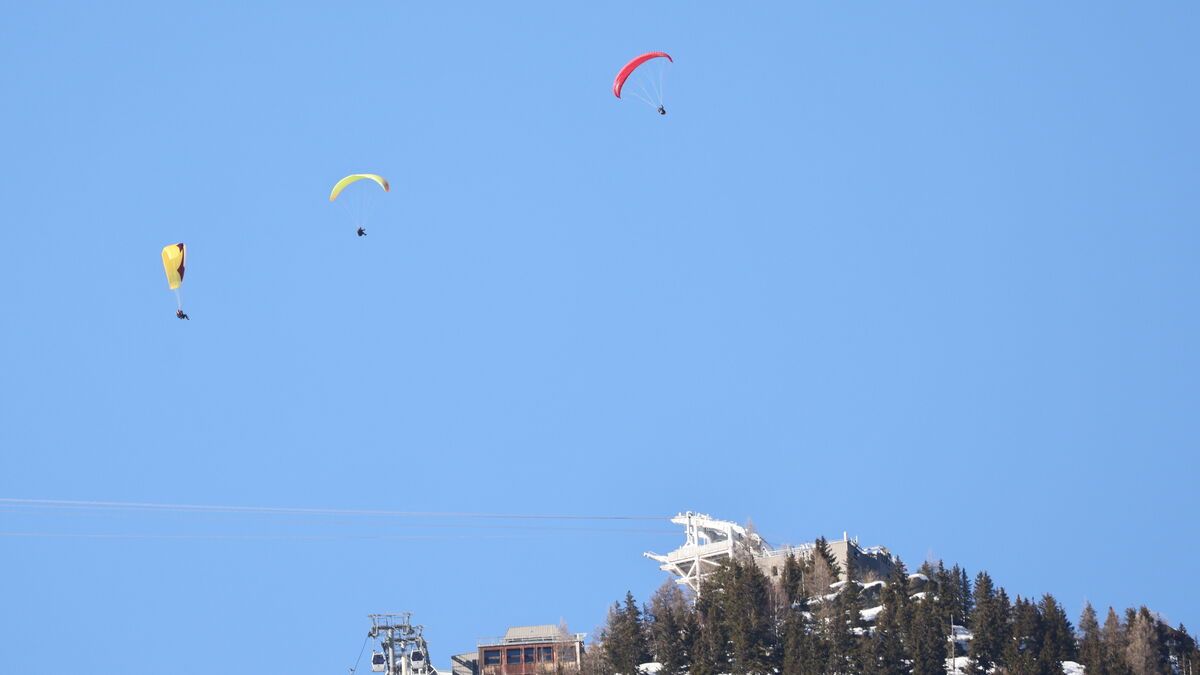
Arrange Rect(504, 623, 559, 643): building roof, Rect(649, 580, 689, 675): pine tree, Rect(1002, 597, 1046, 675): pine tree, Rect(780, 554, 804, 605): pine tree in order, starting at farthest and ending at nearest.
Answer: Rect(504, 623, 559, 643): building roof
Rect(780, 554, 804, 605): pine tree
Rect(649, 580, 689, 675): pine tree
Rect(1002, 597, 1046, 675): pine tree

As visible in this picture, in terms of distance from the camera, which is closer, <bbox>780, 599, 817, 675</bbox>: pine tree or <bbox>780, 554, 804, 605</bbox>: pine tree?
<bbox>780, 599, 817, 675</bbox>: pine tree

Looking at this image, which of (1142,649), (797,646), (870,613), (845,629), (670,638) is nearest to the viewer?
(797,646)

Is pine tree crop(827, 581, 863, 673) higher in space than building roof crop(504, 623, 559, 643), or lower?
lower

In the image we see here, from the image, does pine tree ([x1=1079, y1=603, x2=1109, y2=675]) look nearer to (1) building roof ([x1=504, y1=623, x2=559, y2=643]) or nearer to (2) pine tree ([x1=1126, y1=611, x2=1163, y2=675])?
(2) pine tree ([x1=1126, y1=611, x2=1163, y2=675])

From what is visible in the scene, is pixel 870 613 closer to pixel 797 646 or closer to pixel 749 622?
pixel 797 646

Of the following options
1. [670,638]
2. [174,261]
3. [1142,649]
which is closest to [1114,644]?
[1142,649]

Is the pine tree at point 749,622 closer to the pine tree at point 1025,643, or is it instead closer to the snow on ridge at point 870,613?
the snow on ridge at point 870,613

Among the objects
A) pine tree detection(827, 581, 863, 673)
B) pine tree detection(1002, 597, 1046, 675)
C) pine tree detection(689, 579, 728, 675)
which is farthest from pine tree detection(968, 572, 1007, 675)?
pine tree detection(689, 579, 728, 675)

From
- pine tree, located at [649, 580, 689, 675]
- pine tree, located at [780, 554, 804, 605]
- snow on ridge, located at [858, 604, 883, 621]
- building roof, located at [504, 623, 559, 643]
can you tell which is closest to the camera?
pine tree, located at [649, 580, 689, 675]

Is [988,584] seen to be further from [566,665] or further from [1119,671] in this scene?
[566,665]

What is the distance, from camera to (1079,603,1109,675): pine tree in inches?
4820

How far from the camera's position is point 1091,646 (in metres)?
125

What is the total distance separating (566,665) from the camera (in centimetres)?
14012

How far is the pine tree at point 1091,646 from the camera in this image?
4820 inches
